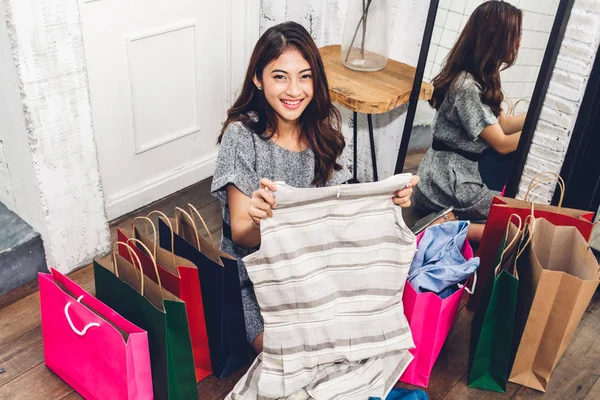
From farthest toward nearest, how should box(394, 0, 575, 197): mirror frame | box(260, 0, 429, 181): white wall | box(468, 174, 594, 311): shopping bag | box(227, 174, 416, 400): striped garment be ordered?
1. box(260, 0, 429, 181): white wall
2. box(394, 0, 575, 197): mirror frame
3. box(468, 174, 594, 311): shopping bag
4. box(227, 174, 416, 400): striped garment

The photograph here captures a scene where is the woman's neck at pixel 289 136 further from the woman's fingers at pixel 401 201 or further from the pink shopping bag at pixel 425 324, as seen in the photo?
the pink shopping bag at pixel 425 324

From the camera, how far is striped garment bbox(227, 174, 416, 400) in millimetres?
1701

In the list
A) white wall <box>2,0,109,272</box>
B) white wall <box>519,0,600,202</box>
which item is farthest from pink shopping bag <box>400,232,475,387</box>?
white wall <box>2,0,109,272</box>

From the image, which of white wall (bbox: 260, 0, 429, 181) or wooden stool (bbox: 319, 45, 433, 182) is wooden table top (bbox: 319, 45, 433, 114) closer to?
wooden stool (bbox: 319, 45, 433, 182)

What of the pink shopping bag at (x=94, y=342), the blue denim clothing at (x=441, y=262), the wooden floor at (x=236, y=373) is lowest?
the wooden floor at (x=236, y=373)

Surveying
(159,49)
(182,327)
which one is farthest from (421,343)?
(159,49)

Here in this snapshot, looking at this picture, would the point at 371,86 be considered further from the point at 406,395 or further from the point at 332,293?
the point at 406,395

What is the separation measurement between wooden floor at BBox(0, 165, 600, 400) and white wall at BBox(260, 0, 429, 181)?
83cm

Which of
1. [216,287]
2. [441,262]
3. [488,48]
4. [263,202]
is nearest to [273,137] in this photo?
[263,202]

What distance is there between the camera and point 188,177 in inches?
115

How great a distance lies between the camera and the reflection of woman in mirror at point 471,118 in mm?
2221

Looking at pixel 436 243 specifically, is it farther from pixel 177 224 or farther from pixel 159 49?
pixel 159 49

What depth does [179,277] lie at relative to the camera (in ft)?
5.51

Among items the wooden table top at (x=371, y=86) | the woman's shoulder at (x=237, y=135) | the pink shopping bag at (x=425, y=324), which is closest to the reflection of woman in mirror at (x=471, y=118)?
the wooden table top at (x=371, y=86)
